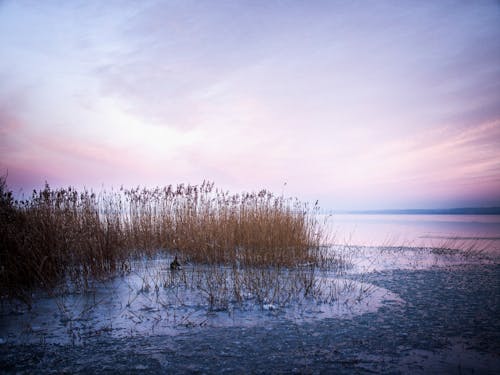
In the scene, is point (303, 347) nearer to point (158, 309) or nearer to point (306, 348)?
point (306, 348)

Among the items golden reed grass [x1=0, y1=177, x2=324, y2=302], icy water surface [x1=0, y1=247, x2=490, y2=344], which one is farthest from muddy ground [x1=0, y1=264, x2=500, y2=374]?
golden reed grass [x1=0, y1=177, x2=324, y2=302]

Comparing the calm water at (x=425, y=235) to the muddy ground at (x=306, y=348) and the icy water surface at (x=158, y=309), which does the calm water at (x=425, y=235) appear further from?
the muddy ground at (x=306, y=348)

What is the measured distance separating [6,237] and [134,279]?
1801 mm

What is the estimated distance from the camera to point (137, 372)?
7.06 feet

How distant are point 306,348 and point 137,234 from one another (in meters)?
6.17

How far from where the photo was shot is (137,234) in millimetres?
7750

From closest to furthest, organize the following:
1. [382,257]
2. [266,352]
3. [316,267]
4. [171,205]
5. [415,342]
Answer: [266,352] → [415,342] → [316,267] → [382,257] → [171,205]

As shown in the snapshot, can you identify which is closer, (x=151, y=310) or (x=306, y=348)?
(x=306, y=348)

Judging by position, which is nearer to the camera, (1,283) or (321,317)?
(321,317)

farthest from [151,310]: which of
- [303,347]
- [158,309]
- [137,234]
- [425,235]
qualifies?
[425,235]

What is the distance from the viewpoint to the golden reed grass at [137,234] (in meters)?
4.31

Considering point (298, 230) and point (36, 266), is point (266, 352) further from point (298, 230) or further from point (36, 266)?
point (298, 230)

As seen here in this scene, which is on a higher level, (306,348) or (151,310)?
A: (151,310)

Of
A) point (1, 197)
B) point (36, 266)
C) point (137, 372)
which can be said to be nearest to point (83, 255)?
point (36, 266)
